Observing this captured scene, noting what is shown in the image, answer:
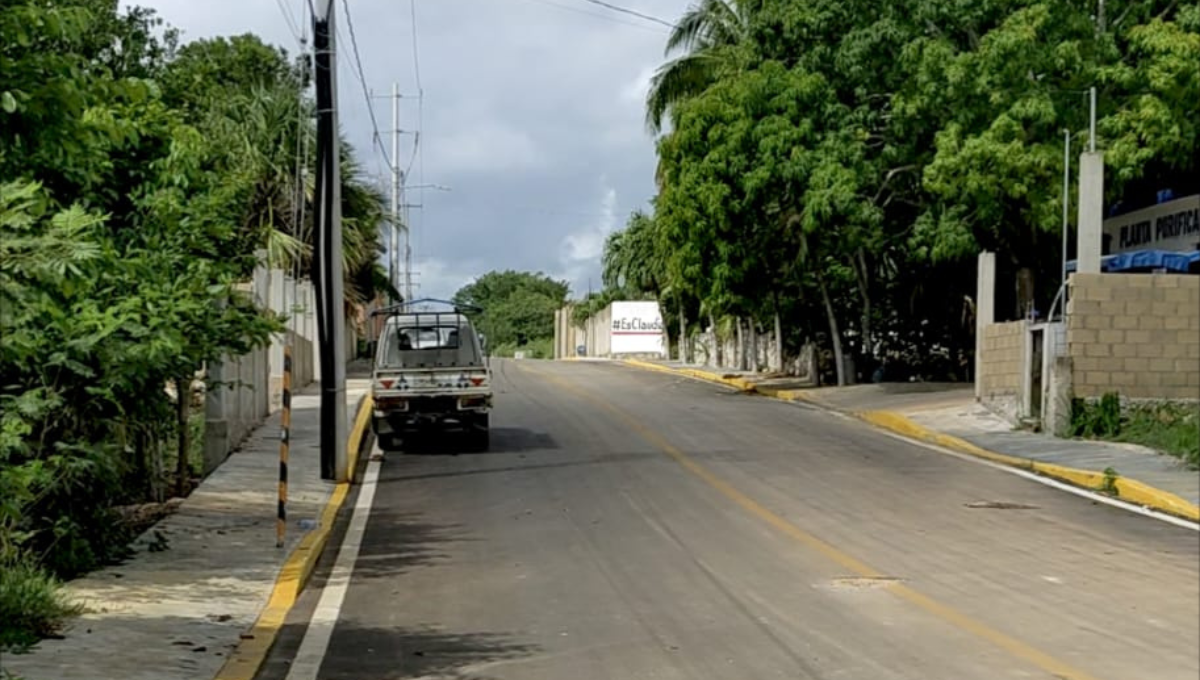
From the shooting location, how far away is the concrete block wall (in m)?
25.3

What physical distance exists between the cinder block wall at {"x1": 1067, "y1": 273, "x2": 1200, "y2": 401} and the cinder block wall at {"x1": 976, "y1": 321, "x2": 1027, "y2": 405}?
1.86 m

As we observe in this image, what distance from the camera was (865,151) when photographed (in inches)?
1268

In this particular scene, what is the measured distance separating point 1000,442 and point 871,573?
37.7 feet

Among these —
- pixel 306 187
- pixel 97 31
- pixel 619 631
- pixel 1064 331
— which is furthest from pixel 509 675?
pixel 306 187

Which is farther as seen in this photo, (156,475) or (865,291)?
(865,291)

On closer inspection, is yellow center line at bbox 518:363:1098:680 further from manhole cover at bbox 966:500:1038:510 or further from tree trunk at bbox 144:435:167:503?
tree trunk at bbox 144:435:167:503

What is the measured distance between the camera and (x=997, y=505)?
647 inches

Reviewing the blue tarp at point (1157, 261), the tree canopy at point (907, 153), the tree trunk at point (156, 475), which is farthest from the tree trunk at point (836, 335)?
the tree trunk at point (156, 475)

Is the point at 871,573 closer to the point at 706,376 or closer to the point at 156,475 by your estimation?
the point at 156,475

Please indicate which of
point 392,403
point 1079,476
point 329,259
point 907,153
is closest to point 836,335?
point 907,153

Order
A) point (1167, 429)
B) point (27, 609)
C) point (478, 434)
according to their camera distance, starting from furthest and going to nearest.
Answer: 1. point (478, 434)
2. point (1167, 429)
3. point (27, 609)

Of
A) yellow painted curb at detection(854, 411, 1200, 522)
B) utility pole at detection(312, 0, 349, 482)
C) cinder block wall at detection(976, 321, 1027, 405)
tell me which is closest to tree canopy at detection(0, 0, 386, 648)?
utility pole at detection(312, 0, 349, 482)

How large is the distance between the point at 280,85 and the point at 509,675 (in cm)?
3355

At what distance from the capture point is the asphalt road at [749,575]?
9.15m
